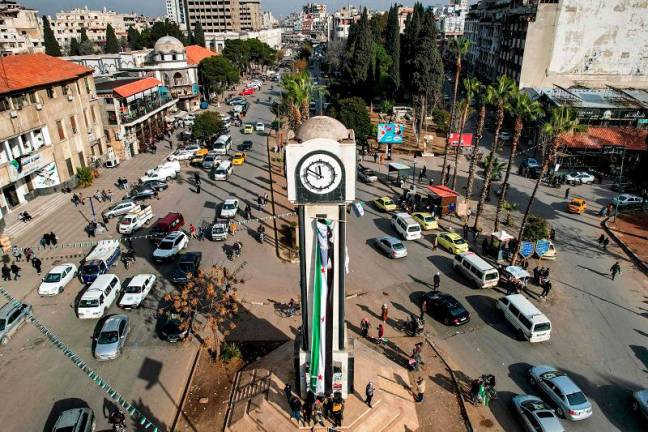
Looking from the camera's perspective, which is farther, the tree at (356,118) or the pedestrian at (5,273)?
the tree at (356,118)

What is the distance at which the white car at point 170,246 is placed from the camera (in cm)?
3394

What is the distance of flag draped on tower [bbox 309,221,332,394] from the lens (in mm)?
17828

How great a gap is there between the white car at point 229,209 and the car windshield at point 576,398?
30.5 meters

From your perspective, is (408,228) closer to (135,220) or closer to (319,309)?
(319,309)

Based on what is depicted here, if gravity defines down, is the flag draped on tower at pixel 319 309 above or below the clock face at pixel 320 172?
below

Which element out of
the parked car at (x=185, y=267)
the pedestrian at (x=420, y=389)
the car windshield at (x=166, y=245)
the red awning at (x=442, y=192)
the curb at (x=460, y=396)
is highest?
the red awning at (x=442, y=192)

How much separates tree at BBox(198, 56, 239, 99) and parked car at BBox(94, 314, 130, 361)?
81.2 m

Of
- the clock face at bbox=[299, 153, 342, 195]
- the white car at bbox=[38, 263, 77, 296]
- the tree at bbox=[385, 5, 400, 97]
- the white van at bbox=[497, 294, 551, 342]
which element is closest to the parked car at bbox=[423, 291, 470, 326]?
the white van at bbox=[497, 294, 551, 342]

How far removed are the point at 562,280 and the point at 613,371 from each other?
961 cm

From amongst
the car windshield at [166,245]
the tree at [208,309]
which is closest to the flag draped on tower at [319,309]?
the tree at [208,309]

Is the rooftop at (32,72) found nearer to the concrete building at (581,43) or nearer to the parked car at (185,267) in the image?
the parked car at (185,267)

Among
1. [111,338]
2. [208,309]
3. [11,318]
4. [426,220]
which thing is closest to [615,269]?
[426,220]

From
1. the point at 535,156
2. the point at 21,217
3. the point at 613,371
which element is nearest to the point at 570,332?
the point at 613,371

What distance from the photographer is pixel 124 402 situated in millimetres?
21250
